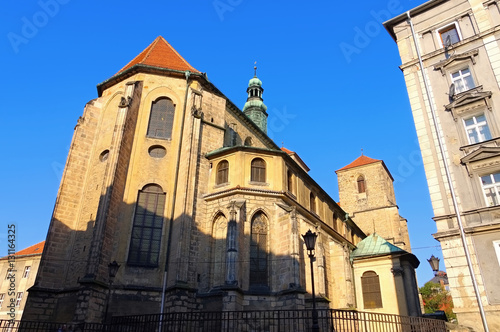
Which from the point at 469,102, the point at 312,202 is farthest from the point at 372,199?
the point at 469,102

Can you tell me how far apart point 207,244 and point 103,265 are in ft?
15.9

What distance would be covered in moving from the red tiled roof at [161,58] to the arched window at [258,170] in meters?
7.70

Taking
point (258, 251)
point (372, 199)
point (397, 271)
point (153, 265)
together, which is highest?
point (372, 199)

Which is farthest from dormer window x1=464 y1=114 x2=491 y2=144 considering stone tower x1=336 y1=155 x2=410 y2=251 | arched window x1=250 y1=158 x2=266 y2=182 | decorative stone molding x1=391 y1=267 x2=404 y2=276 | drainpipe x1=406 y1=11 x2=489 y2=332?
stone tower x1=336 y1=155 x2=410 y2=251

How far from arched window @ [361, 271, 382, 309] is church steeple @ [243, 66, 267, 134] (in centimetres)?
2111

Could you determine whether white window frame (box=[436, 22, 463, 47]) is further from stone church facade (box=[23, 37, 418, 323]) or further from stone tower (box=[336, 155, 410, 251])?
stone tower (box=[336, 155, 410, 251])

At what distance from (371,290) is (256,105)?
24.6 m

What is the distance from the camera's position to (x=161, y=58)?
25.3 metres

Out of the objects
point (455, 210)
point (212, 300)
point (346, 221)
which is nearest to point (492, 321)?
point (455, 210)

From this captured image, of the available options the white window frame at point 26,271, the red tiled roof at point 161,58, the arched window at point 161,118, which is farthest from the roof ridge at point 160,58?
the white window frame at point 26,271

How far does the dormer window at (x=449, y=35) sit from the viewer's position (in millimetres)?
18688

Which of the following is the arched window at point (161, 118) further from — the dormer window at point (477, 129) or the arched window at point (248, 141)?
the dormer window at point (477, 129)

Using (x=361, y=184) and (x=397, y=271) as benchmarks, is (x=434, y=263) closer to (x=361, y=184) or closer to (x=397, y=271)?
(x=397, y=271)

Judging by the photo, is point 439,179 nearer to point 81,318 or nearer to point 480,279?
point 480,279
